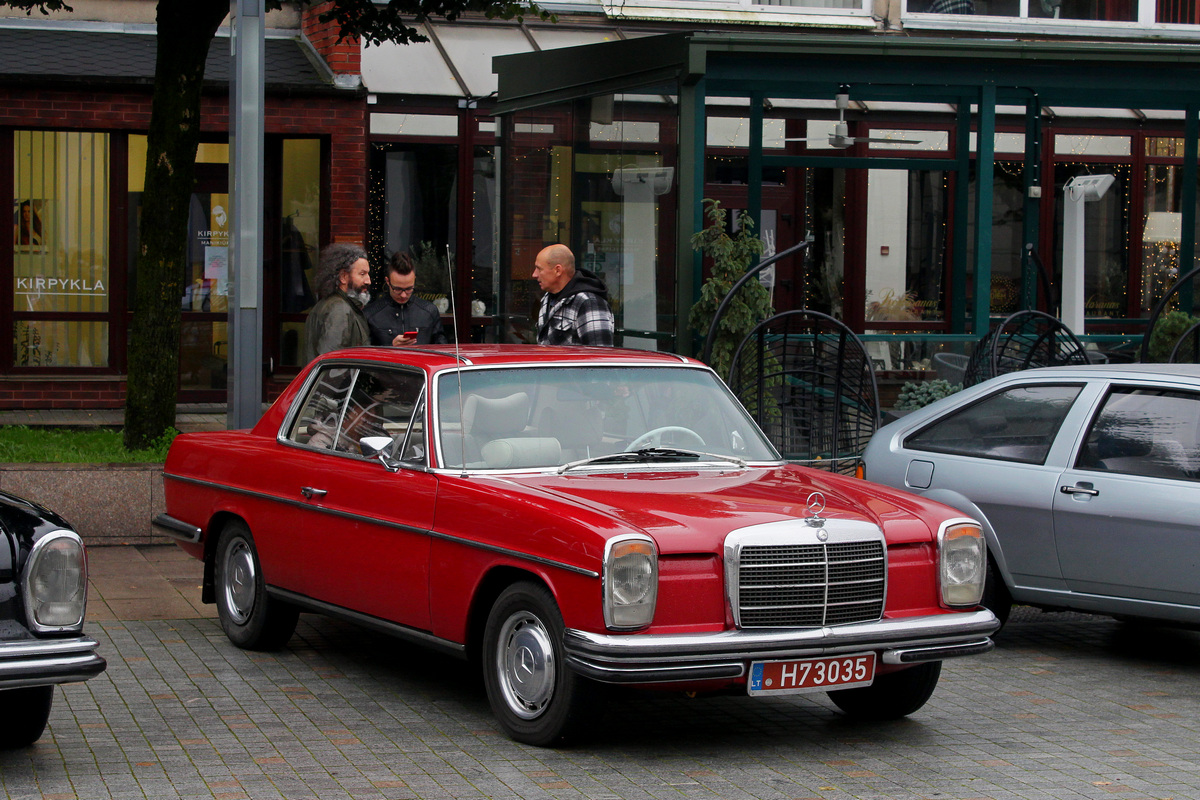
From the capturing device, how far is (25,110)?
1630 cm

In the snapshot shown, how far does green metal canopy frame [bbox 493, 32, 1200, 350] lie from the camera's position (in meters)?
11.5

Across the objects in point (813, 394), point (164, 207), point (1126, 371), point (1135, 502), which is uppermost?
point (164, 207)

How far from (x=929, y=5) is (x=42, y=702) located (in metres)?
16.8

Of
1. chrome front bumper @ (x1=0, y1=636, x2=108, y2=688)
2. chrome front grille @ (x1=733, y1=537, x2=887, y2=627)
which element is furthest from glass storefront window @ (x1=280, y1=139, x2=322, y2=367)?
chrome front grille @ (x1=733, y1=537, x2=887, y2=627)

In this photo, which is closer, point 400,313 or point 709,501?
point 709,501

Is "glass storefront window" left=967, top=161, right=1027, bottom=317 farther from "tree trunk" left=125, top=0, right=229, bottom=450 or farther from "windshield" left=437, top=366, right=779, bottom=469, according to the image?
"windshield" left=437, top=366, right=779, bottom=469

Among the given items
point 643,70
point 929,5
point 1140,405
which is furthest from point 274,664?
point 929,5

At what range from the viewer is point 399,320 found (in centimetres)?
1023

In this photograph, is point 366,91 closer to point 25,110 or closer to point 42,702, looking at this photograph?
point 25,110

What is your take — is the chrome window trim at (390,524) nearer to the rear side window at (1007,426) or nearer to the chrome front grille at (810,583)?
the chrome front grille at (810,583)

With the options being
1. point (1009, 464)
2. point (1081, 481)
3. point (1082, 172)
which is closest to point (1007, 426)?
point (1009, 464)

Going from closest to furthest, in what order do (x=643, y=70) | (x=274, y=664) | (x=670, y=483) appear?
(x=670, y=483) < (x=274, y=664) < (x=643, y=70)

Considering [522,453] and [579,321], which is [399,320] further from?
[522,453]

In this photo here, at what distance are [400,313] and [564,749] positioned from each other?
16.4 feet
